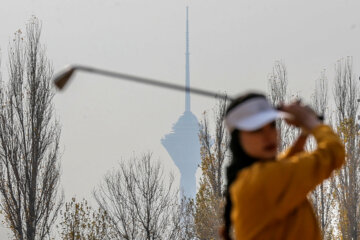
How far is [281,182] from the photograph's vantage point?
2965 mm

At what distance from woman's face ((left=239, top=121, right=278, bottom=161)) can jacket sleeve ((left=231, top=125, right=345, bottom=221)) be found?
3.9 inches

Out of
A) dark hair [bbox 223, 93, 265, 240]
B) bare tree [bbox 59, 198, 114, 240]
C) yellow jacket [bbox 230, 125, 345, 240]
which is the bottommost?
yellow jacket [bbox 230, 125, 345, 240]

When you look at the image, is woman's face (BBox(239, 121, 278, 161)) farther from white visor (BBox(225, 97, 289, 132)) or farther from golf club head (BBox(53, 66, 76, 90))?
golf club head (BBox(53, 66, 76, 90))

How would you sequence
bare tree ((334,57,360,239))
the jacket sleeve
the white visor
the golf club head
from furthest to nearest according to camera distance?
bare tree ((334,57,360,239)) → the golf club head → the white visor → the jacket sleeve

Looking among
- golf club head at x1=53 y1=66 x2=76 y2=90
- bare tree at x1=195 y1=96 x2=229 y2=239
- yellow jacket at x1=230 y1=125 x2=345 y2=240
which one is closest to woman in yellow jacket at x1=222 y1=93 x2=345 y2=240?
yellow jacket at x1=230 y1=125 x2=345 y2=240

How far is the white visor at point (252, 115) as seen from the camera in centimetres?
310

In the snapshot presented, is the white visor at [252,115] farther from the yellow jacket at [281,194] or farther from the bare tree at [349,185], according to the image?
the bare tree at [349,185]

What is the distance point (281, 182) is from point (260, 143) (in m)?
0.21

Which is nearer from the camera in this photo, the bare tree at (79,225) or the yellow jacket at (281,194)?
the yellow jacket at (281,194)

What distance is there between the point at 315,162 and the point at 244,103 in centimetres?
36

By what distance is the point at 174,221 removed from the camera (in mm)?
30891

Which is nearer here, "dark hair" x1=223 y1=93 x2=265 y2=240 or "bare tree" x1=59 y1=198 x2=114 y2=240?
"dark hair" x1=223 y1=93 x2=265 y2=240

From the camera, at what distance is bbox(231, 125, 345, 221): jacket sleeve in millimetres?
2951

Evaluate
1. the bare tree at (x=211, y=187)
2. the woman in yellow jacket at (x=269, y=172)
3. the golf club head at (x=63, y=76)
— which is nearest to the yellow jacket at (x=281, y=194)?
the woman in yellow jacket at (x=269, y=172)
